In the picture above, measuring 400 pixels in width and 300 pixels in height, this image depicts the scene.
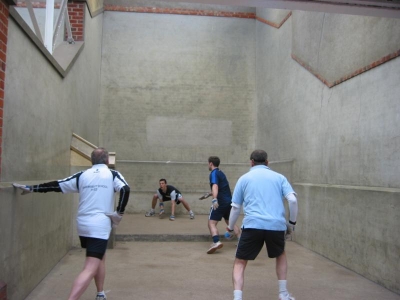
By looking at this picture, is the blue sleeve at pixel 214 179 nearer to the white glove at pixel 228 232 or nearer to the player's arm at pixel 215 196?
the player's arm at pixel 215 196

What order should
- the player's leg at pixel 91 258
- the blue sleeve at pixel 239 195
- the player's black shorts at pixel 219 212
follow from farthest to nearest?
1. the player's black shorts at pixel 219 212
2. the blue sleeve at pixel 239 195
3. the player's leg at pixel 91 258

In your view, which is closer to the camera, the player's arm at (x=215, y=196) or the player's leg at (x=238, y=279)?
the player's leg at (x=238, y=279)

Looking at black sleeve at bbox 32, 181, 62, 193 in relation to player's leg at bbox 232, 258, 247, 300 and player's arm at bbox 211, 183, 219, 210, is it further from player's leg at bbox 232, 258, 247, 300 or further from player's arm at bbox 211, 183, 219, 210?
player's arm at bbox 211, 183, 219, 210

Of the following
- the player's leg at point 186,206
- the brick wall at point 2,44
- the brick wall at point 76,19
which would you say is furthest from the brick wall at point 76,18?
the brick wall at point 2,44

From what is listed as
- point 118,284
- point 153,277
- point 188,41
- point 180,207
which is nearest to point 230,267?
point 153,277

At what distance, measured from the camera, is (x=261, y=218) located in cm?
341

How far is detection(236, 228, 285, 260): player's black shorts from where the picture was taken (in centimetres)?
343

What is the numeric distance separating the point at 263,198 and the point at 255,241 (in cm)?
39

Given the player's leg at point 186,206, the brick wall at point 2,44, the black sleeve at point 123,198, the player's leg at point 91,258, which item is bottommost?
the player's leg at point 186,206

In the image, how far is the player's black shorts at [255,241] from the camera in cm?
343

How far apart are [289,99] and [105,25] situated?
5.64 metres

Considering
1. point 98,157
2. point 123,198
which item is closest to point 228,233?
point 123,198

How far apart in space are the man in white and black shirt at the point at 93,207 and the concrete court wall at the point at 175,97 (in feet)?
22.5

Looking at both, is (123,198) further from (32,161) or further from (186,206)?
(186,206)
